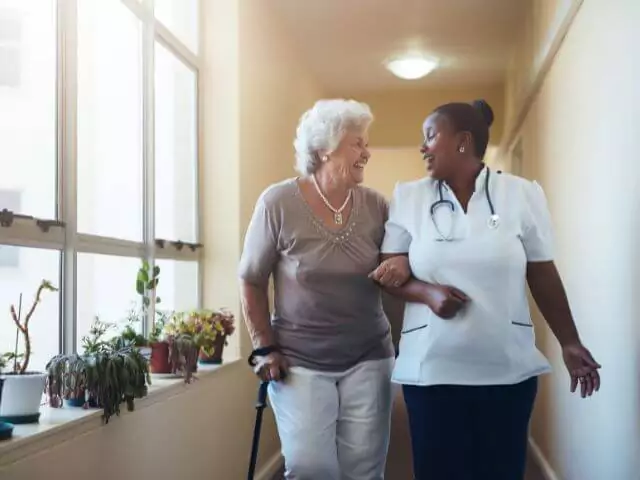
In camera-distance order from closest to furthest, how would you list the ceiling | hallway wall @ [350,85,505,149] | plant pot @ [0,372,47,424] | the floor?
plant pot @ [0,372,47,424] → the floor → the ceiling → hallway wall @ [350,85,505,149]

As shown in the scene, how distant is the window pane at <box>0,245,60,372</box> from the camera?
6.39 feet

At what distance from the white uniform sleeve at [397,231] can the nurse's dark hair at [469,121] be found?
0.67 feet

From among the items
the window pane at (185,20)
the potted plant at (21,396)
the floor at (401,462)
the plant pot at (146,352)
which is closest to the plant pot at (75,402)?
the potted plant at (21,396)

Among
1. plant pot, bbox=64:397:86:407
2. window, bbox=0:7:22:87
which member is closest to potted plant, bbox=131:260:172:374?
plant pot, bbox=64:397:86:407

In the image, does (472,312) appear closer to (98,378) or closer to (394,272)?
(394,272)

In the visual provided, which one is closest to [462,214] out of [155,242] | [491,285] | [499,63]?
[491,285]

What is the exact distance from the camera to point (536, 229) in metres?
1.85

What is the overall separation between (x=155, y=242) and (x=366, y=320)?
3.50 feet

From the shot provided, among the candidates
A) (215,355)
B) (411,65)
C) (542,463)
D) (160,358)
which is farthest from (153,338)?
(411,65)

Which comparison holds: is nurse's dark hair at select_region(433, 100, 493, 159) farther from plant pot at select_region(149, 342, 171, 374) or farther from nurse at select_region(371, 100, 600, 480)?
plant pot at select_region(149, 342, 171, 374)

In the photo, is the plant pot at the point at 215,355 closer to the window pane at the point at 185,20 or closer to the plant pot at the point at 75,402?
the plant pot at the point at 75,402

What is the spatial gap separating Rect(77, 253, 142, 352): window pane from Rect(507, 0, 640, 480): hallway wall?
1.51 meters

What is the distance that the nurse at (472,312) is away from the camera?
178 centimetres

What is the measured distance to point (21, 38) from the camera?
2059mm
